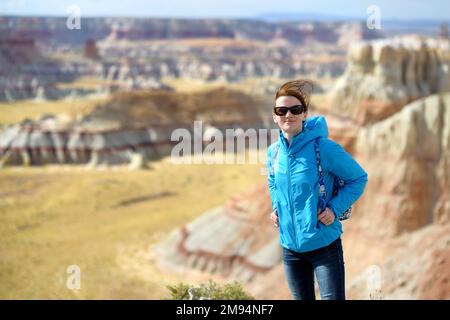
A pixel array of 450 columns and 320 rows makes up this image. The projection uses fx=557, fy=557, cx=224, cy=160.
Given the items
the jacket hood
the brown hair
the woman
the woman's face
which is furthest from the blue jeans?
the brown hair

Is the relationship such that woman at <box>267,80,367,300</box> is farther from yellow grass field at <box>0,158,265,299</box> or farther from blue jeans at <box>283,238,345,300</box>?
yellow grass field at <box>0,158,265,299</box>

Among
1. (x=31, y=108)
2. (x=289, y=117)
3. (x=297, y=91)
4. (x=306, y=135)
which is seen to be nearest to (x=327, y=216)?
(x=306, y=135)

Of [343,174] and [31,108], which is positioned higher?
[343,174]

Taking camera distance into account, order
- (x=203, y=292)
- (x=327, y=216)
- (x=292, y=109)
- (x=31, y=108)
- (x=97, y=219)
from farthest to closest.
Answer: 1. (x=31, y=108)
2. (x=97, y=219)
3. (x=203, y=292)
4. (x=292, y=109)
5. (x=327, y=216)

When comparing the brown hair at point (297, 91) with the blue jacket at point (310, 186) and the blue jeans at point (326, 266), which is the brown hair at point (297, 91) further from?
the blue jeans at point (326, 266)

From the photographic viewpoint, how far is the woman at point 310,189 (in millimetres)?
4867

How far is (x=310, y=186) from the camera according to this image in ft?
16.0

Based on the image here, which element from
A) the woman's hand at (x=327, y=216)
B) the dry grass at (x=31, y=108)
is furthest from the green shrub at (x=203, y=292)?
the dry grass at (x=31, y=108)

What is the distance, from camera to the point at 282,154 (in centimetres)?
504

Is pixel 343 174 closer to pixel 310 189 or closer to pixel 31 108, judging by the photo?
pixel 310 189

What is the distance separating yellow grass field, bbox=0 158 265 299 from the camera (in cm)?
1845

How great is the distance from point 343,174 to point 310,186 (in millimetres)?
311
